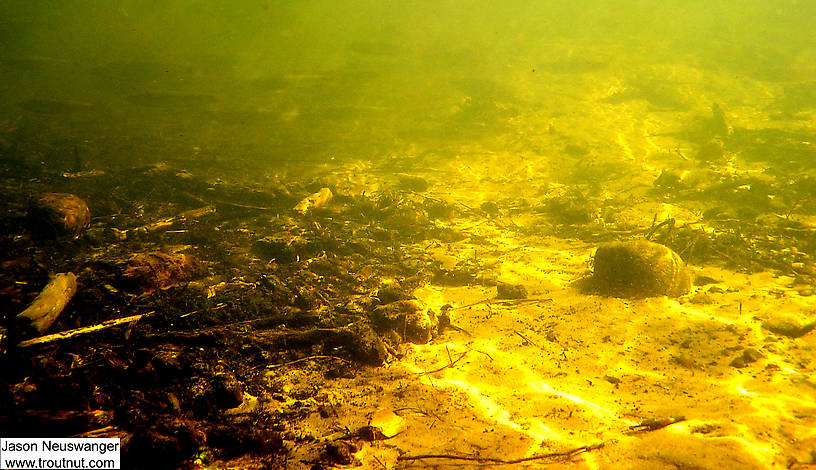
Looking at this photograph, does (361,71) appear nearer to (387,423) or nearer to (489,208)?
(489,208)

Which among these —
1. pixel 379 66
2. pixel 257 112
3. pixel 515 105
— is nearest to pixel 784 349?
pixel 515 105

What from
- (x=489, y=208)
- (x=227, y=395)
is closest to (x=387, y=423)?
(x=227, y=395)

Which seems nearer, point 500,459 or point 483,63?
point 500,459

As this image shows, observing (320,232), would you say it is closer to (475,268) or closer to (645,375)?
(475,268)

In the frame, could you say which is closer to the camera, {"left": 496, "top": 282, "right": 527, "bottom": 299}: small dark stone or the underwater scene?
the underwater scene

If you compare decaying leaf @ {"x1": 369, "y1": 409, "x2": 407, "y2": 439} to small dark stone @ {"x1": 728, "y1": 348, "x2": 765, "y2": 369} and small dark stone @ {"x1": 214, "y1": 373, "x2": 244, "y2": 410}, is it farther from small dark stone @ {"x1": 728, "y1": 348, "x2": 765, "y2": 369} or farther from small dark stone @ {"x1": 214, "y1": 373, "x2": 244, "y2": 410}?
small dark stone @ {"x1": 728, "y1": 348, "x2": 765, "y2": 369}

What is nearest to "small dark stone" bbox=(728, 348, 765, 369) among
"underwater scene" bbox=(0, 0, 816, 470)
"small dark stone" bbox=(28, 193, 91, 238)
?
"underwater scene" bbox=(0, 0, 816, 470)

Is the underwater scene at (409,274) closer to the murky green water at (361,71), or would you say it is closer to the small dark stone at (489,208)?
the small dark stone at (489,208)
